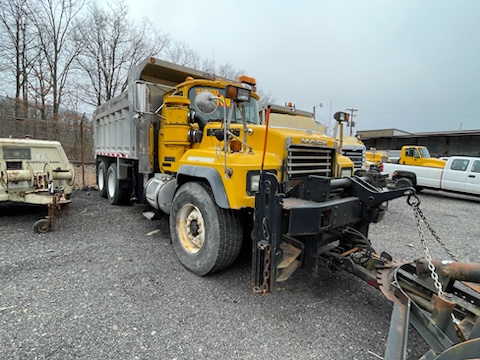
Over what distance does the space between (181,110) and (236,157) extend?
1.75 meters

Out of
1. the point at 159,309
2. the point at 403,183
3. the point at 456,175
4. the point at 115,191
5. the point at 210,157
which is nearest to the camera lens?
the point at 159,309

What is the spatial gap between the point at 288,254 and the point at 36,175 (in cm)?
521

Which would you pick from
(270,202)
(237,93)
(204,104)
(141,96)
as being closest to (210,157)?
(237,93)

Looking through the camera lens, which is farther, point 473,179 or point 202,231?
point 473,179

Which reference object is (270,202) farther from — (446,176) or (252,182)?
(446,176)

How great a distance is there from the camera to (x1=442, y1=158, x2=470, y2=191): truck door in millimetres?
10859

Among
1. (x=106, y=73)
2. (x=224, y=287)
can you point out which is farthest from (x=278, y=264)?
(x=106, y=73)

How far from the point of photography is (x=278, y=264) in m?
2.65

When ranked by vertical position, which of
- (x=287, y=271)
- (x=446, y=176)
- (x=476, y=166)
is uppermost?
(x=476, y=166)

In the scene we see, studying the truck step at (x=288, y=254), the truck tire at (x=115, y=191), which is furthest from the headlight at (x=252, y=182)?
the truck tire at (x=115, y=191)

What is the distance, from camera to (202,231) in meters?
3.53

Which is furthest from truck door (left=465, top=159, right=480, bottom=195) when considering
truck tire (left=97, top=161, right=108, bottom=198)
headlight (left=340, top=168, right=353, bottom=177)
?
truck tire (left=97, top=161, right=108, bottom=198)

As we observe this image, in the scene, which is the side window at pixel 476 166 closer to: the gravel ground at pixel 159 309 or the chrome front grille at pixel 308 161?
the gravel ground at pixel 159 309

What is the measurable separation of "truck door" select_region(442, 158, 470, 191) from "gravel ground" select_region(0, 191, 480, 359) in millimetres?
7849
